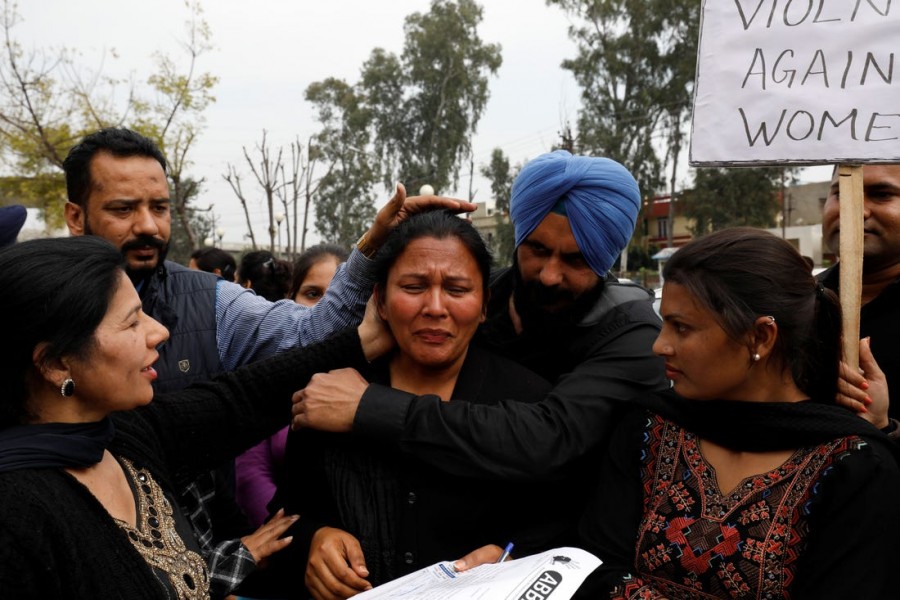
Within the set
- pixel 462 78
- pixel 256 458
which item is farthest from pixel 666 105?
pixel 256 458

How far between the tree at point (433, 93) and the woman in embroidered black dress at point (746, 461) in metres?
35.9

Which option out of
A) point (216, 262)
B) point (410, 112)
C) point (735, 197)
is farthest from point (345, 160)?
point (216, 262)

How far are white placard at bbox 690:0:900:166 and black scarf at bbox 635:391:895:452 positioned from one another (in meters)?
0.77

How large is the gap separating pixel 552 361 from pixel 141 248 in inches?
60.0

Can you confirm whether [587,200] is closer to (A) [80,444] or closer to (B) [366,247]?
(B) [366,247]

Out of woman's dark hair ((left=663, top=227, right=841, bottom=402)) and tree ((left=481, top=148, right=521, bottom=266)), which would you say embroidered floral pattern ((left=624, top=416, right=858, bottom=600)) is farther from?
tree ((left=481, top=148, right=521, bottom=266))

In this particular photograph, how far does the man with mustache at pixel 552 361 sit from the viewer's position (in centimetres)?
202

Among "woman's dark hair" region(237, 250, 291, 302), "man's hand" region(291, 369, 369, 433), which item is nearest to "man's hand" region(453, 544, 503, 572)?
"man's hand" region(291, 369, 369, 433)

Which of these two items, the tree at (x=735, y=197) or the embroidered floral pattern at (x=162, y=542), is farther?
the tree at (x=735, y=197)

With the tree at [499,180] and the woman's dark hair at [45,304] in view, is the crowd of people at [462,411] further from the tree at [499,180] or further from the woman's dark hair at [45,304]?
the tree at [499,180]

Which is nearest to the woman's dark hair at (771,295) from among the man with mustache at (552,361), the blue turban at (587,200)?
the man with mustache at (552,361)

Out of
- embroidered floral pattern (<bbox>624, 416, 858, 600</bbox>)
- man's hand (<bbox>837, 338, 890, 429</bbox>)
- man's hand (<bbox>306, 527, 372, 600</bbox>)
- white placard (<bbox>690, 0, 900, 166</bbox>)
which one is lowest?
man's hand (<bbox>306, 527, 372, 600</bbox>)

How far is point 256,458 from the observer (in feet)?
11.2

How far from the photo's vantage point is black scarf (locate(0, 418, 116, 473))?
1.61 m
